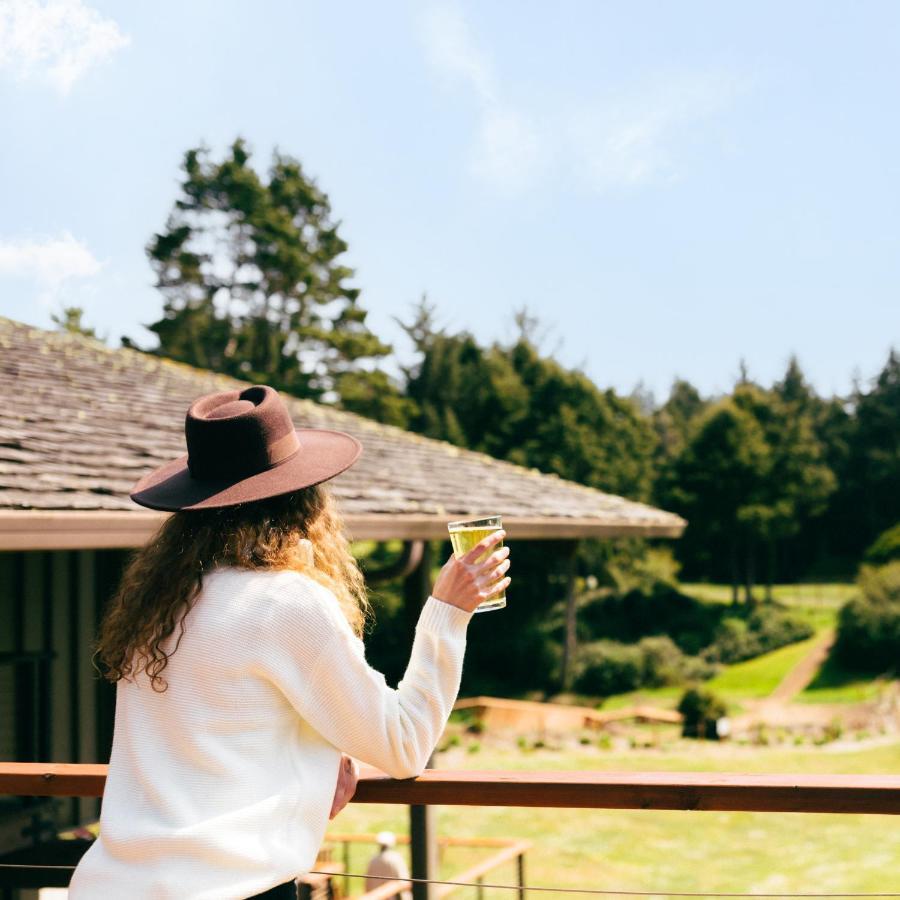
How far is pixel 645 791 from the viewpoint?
5.89 ft

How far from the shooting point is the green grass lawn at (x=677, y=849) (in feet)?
32.2

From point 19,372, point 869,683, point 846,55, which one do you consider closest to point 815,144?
point 846,55

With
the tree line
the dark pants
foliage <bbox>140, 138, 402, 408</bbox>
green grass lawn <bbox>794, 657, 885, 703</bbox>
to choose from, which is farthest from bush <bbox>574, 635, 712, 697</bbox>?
the dark pants

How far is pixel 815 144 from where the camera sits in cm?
2442

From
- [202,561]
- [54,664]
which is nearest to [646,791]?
[202,561]

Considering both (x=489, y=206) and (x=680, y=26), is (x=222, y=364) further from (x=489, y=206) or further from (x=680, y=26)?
(x=680, y=26)

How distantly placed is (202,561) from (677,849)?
34.8ft

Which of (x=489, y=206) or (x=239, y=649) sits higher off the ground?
(x=489, y=206)

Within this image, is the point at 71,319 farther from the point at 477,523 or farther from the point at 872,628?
the point at 477,523

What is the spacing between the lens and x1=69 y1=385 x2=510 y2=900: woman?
1.49 meters

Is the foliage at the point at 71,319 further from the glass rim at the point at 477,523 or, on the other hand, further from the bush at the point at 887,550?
the glass rim at the point at 477,523

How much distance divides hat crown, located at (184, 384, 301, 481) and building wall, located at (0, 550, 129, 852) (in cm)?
→ 388

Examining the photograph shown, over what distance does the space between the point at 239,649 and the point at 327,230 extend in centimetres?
3652

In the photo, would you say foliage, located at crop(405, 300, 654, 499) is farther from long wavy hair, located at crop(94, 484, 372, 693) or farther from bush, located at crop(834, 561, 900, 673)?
long wavy hair, located at crop(94, 484, 372, 693)
